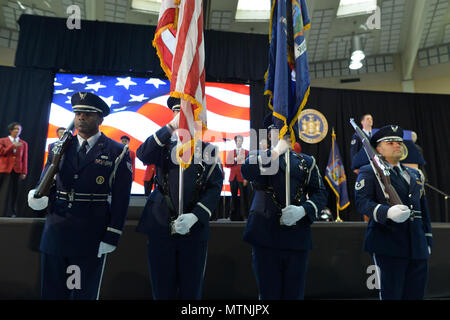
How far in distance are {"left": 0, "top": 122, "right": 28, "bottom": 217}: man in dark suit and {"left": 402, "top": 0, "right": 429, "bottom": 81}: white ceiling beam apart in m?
10.5

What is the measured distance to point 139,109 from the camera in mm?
7223

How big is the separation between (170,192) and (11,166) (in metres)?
5.07

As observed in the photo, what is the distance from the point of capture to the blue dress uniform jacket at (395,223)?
2.16m

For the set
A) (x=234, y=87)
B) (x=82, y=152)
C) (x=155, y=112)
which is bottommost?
(x=82, y=152)

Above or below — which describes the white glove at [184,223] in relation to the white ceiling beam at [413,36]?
below

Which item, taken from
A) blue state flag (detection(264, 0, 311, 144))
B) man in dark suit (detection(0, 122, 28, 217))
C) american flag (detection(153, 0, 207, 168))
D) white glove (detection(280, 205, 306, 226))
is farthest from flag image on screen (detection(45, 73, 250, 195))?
white glove (detection(280, 205, 306, 226))

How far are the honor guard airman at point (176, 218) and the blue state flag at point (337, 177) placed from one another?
5.69m

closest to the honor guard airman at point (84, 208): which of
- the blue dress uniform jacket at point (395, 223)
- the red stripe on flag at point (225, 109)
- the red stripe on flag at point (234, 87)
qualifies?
the blue dress uniform jacket at point (395, 223)

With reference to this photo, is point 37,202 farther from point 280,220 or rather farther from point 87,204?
point 280,220

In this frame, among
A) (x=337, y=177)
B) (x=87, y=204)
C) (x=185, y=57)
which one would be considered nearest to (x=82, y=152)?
(x=87, y=204)

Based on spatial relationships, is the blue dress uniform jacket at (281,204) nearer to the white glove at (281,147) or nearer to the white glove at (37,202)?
the white glove at (281,147)

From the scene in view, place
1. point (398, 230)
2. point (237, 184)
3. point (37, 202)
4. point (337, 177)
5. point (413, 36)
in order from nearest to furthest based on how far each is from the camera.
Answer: point (37, 202), point (398, 230), point (237, 184), point (337, 177), point (413, 36)

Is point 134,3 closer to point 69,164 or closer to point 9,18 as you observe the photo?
point 9,18

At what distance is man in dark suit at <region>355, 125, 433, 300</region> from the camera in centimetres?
212
